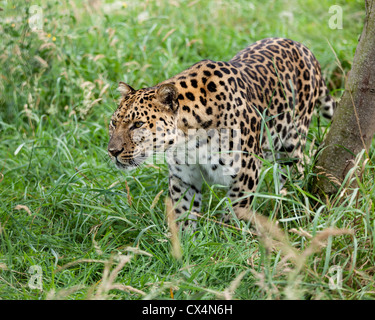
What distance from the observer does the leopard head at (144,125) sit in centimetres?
480

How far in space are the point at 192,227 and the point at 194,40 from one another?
14.7 ft

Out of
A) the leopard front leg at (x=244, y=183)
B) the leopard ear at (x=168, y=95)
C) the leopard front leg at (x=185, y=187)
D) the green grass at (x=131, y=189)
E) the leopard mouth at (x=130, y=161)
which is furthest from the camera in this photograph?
the leopard front leg at (x=185, y=187)

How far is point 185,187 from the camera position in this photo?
5516 mm

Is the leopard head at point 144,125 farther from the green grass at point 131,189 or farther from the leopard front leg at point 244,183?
the leopard front leg at point 244,183

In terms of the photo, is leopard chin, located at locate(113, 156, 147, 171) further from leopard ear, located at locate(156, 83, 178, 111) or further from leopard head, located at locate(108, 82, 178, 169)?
leopard ear, located at locate(156, 83, 178, 111)

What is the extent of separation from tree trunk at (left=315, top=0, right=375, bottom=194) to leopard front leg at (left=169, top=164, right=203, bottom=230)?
125 cm

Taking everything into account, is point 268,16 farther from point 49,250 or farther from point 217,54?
point 49,250

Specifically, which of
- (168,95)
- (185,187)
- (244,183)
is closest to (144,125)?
(168,95)

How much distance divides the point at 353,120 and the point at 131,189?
2575 millimetres

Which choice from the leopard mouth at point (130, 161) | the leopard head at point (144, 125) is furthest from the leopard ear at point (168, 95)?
the leopard mouth at point (130, 161)

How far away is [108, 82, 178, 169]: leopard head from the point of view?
4.80 m

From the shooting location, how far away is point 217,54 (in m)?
9.00

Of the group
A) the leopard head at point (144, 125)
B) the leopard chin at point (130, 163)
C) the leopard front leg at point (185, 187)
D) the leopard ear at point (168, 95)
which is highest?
the leopard ear at point (168, 95)
